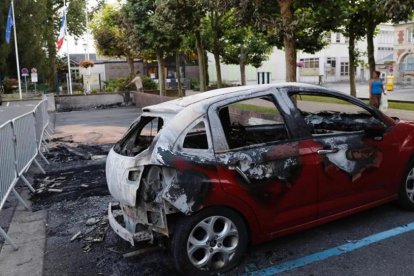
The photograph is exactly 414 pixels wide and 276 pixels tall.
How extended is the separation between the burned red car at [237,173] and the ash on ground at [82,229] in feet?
0.96

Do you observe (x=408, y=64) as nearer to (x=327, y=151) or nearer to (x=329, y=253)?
(x=327, y=151)

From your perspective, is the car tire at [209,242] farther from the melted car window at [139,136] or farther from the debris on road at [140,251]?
the melted car window at [139,136]

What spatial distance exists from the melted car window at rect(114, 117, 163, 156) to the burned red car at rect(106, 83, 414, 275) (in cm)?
1

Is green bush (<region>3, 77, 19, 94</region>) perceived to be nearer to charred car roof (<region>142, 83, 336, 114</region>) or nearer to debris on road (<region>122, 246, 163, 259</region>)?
charred car roof (<region>142, 83, 336, 114</region>)

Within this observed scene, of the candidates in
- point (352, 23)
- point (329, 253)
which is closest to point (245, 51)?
point (352, 23)

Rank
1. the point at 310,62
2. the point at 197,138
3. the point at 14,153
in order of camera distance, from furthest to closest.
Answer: the point at 310,62
the point at 14,153
the point at 197,138

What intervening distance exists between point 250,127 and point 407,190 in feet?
6.24

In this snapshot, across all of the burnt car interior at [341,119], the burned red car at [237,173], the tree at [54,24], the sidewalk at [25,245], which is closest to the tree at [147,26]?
the sidewalk at [25,245]

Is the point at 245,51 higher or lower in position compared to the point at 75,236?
higher

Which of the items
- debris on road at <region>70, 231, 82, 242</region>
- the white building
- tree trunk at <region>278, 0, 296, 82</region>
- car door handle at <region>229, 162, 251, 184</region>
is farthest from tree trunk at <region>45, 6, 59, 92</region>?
car door handle at <region>229, 162, 251, 184</region>

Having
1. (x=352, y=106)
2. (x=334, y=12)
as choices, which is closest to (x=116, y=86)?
(x=334, y=12)

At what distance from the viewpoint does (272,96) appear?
168 inches

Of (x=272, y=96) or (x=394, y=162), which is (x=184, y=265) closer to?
(x=272, y=96)

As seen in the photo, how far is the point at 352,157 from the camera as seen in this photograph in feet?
14.5
